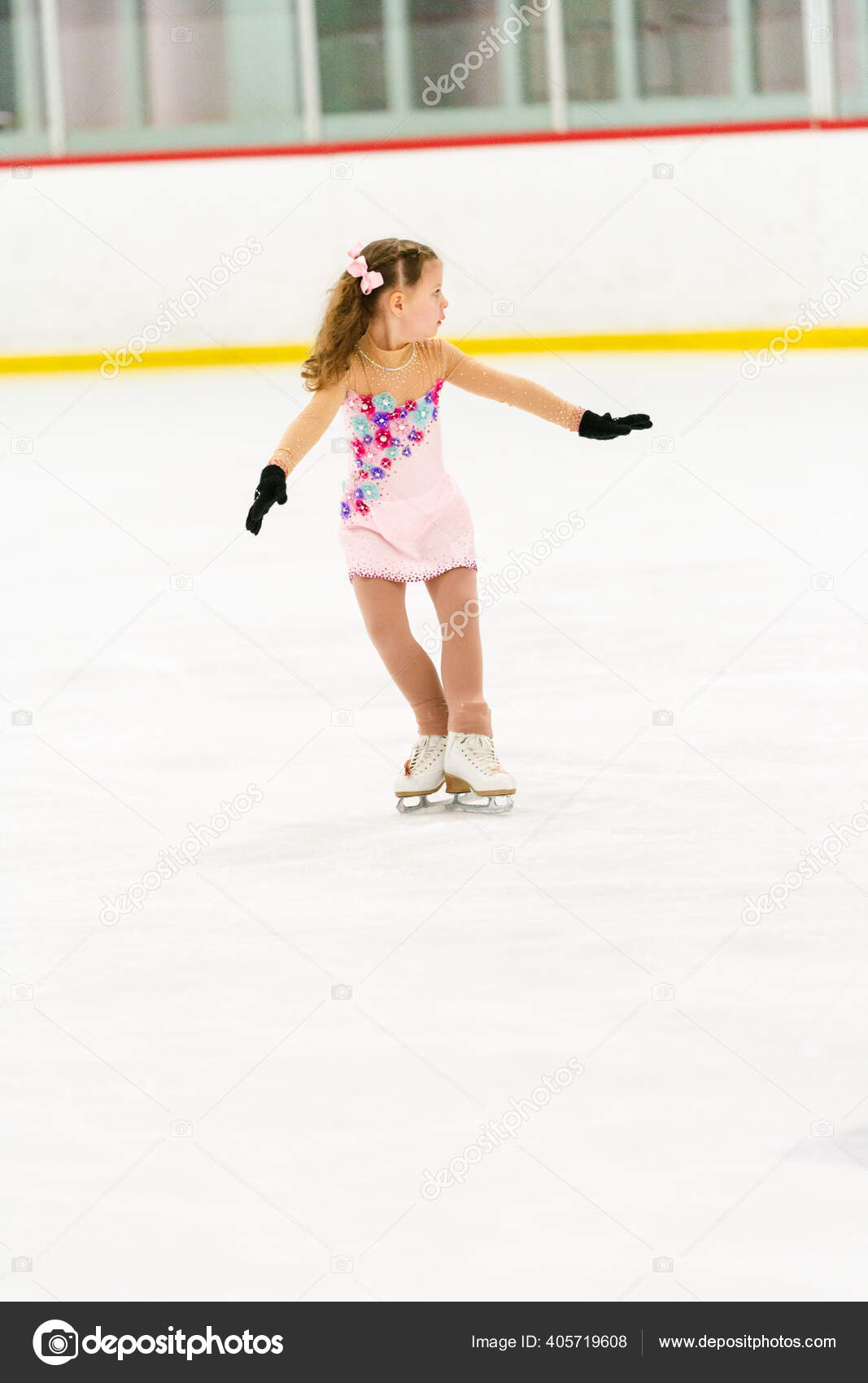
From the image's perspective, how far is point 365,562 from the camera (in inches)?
131

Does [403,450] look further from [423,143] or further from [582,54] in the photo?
[582,54]

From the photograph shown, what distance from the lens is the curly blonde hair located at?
3193mm

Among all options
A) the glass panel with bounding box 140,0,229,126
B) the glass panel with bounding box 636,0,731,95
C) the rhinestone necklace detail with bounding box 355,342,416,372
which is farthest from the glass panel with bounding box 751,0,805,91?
the rhinestone necklace detail with bounding box 355,342,416,372

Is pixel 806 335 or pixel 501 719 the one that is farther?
pixel 806 335

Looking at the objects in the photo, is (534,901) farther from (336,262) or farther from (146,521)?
(336,262)

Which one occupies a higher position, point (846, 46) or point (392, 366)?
point (846, 46)

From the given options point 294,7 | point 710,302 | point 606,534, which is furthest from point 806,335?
point 606,534

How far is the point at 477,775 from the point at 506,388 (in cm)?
65

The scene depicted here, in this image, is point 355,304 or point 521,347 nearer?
point 355,304

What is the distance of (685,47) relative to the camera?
12.2 m

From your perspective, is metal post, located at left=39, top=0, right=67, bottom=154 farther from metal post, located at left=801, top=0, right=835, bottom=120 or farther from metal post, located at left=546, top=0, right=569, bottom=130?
metal post, located at left=801, top=0, right=835, bottom=120

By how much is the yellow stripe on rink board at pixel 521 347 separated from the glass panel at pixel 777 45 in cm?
174

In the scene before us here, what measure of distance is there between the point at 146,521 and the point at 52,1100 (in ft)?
14.5
